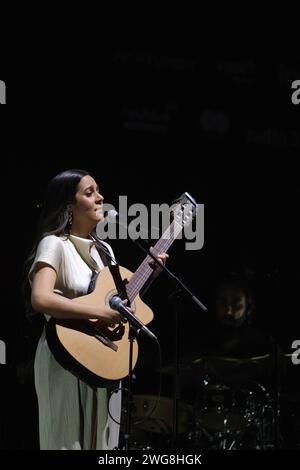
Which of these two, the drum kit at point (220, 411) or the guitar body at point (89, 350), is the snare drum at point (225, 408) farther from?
the guitar body at point (89, 350)

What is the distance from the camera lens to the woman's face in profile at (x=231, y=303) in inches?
231

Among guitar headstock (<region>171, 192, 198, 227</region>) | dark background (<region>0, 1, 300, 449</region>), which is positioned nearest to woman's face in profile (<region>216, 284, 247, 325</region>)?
dark background (<region>0, 1, 300, 449</region>)

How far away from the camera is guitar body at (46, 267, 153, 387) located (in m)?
3.34

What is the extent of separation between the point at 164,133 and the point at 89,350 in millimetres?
3257

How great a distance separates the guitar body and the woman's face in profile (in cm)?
239

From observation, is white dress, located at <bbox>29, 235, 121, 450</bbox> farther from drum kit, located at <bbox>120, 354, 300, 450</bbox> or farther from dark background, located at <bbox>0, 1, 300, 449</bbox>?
drum kit, located at <bbox>120, 354, 300, 450</bbox>

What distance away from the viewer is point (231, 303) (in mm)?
5895

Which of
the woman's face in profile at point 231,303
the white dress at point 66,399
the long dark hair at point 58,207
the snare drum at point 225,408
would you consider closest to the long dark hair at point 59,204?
the long dark hair at point 58,207

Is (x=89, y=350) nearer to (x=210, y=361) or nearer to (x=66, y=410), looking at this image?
(x=66, y=410)

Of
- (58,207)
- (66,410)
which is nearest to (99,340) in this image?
(66,410)

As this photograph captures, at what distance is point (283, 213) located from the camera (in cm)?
660
